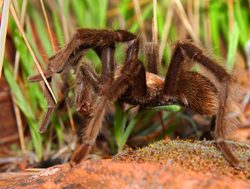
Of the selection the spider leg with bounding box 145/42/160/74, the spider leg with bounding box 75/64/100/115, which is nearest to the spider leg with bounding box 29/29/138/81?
the spider leg with bounding box 75/64/100/115

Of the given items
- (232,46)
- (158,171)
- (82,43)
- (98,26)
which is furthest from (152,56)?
(158,171)

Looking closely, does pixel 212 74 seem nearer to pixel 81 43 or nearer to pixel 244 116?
pixel 81 43

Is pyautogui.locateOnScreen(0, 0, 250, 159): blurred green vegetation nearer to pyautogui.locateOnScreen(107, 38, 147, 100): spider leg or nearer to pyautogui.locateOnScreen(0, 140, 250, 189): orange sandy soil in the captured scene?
pyautogui.locateOnScreen(107, 38, 147, 100): spider leg

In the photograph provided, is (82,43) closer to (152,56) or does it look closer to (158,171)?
(152,56)

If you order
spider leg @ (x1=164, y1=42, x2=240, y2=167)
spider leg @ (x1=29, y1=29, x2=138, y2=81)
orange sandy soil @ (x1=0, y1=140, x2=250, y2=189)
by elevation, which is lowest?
orange sandy soil @ (x1=0, y1=140, x2=250, y2=189)

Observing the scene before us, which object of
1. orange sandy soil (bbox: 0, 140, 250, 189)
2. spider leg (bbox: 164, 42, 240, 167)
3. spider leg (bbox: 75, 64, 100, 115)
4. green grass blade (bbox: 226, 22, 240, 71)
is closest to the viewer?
orange sandy soil (bbox: 0, 140, 250, 189)

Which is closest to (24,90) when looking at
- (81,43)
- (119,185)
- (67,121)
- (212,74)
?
(67,121)
